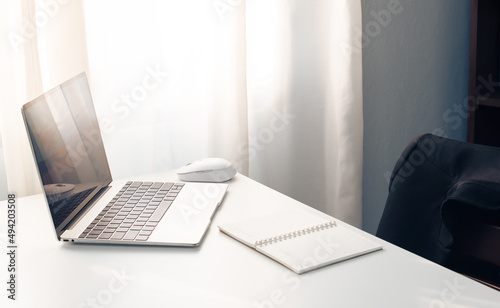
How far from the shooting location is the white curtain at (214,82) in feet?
4.70

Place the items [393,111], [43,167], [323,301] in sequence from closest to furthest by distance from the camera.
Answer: [323,301], [43,167], [393,111]

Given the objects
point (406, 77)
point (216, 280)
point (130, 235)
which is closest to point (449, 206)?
point (216, 280)

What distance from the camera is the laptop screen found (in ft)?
3.16

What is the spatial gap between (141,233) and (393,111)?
1355 millimetres

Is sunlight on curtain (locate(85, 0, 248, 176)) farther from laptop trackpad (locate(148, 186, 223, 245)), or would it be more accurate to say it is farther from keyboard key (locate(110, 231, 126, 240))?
keyboard key (locate(110, 231, 126, 240))

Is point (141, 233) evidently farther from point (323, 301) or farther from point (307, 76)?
point (307, 76)

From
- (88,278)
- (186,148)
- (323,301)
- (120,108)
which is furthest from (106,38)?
(323,301)

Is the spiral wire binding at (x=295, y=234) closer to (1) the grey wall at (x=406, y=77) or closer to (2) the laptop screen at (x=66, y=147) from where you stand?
(2) the laptop screen at (x=66, y=147)

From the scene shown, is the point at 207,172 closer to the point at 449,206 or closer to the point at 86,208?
the point at 86,208

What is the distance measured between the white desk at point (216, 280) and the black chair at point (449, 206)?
0.13 metres

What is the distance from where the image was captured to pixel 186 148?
1681 millimetres

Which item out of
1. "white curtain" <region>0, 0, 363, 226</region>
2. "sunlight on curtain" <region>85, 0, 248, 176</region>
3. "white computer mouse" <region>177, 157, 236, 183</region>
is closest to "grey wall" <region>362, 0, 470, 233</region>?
"white curtain" <region>0, 0, 363, 226</region>

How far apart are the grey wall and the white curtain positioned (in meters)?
0.21

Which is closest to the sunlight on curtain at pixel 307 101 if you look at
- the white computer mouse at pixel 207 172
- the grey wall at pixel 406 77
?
the grey wall at pixel 406 77
